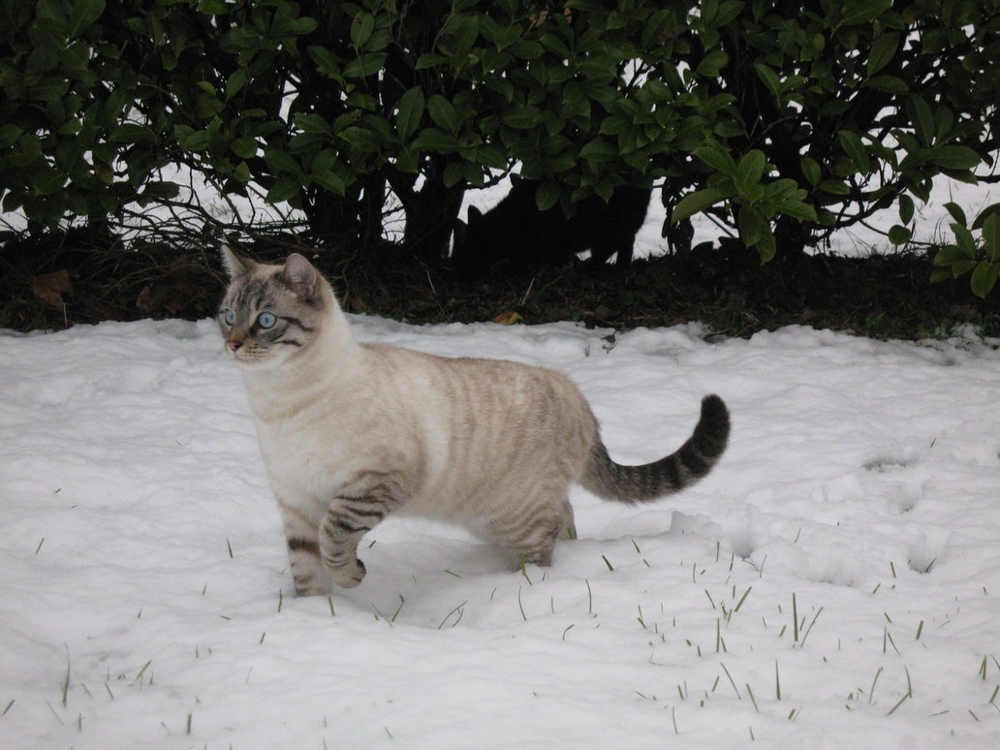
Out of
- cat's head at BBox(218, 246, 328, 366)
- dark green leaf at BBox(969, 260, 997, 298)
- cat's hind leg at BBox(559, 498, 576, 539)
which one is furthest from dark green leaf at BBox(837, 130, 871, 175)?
cat's head at BBox(218, 246, 328, 366)

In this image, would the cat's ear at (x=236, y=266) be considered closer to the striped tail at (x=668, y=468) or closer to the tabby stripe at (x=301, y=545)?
the tabby stripe at (x=301, y=545)

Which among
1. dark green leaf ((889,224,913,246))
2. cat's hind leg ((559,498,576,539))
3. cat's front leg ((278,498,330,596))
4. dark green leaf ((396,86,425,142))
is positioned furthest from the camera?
dark green leaf ((889,224,913,246))

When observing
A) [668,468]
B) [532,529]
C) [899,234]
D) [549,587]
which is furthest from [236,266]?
[899,234]

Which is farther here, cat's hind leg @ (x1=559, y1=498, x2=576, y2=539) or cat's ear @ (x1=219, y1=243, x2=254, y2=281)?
cat's hind leg @ (x1=559, y1=498, x2=576, y2=539)

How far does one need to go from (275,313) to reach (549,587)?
1.34 metres

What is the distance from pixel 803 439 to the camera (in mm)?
4664

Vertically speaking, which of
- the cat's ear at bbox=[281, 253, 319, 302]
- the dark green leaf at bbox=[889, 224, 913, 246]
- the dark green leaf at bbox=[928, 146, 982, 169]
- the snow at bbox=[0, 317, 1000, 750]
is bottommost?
the snow at bbox=[0, 317, 1000, 750]

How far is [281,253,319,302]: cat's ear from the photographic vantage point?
3.43 m

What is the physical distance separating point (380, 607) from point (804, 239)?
14.2ft

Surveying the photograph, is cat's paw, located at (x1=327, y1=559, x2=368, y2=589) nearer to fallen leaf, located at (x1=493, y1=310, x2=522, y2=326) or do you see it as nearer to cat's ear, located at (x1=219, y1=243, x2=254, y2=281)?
cat's ear, located at (x1=219, y1=243, x2=254, y2=281)

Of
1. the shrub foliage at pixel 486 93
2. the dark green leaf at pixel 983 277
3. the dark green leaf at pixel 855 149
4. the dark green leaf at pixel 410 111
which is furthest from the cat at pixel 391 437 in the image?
the dark green leaf at pixel 855 149

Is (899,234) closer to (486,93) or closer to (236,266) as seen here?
(486,93)

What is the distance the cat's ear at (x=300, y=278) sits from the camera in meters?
3.43

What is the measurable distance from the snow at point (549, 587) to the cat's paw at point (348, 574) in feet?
0.33
